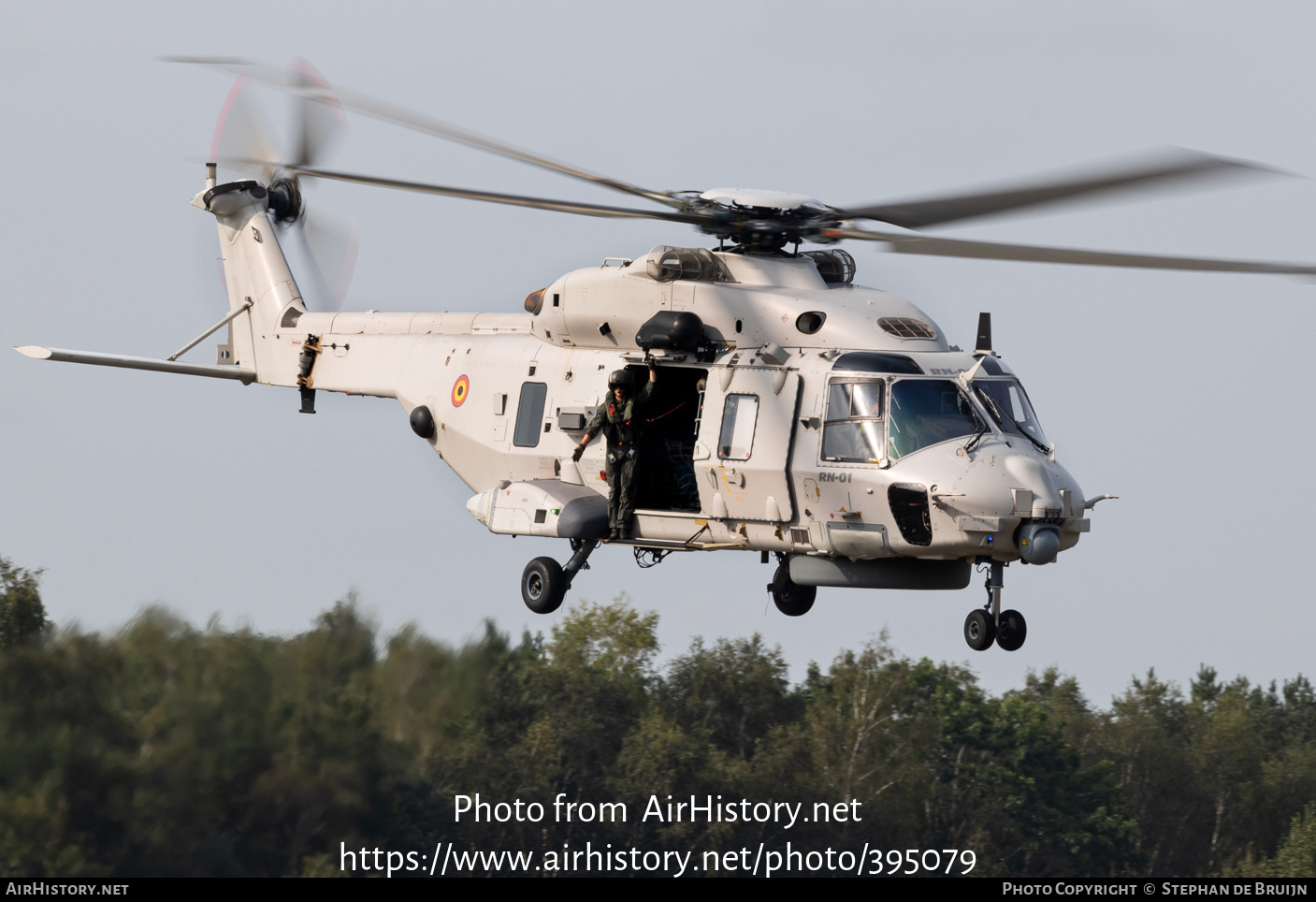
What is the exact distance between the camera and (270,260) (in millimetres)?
21109

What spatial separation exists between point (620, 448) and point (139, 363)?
6182mm

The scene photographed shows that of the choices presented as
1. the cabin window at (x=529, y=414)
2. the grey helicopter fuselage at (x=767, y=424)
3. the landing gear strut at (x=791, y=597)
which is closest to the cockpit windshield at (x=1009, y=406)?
the grey helicopter fuselage at (x=767, y=424)

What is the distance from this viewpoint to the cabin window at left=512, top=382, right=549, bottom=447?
17156 mm

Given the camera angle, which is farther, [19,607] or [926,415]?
[19,607]

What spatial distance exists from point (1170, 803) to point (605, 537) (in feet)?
102

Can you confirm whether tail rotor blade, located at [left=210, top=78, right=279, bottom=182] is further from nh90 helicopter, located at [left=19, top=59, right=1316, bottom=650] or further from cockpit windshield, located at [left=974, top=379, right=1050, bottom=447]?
cockpit windshield, located at [left=974, top=379, right=1050, bottom=447]

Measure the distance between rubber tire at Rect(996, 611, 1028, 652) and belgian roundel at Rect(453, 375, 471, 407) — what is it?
6147mm

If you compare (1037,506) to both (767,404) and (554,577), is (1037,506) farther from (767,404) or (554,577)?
(554,577)

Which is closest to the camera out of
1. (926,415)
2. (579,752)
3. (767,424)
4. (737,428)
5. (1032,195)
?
(1032,195)

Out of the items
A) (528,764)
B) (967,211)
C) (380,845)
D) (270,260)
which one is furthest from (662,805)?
(967,211)

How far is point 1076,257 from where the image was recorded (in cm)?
1380

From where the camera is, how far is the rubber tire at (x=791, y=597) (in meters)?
17.5

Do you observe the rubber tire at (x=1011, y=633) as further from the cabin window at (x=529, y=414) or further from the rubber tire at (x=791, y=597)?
the cabin window at (x=529, y=414)

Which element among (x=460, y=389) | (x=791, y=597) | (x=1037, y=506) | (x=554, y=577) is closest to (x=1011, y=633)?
(x=1037, y=506)
